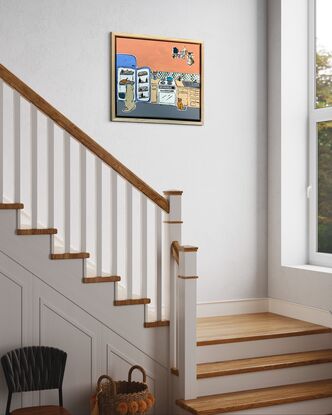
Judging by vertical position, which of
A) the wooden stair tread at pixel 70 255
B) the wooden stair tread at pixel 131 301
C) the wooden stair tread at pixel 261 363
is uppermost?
the wooden stair tread at pixel 70 255

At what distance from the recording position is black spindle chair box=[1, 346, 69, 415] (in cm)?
435

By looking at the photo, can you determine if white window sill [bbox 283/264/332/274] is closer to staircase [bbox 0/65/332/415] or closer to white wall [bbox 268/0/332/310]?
white wall [bbox 268/0/332/310]

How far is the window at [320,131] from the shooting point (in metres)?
6.11

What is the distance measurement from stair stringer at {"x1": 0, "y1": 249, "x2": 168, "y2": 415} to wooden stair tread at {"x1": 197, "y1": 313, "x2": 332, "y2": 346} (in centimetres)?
57

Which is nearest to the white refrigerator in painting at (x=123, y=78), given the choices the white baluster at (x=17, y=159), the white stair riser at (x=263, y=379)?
the white baluster at (x=17, y=159)

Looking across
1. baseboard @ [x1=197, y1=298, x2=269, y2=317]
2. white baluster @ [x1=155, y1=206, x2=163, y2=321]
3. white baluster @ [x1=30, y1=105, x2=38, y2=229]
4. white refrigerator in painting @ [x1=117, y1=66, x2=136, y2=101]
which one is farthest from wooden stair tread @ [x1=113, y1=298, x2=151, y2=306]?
white refrigerator in painting @ [x1=117, y1=66, x2=136, y2=101]

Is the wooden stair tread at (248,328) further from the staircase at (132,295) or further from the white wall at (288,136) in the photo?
the white wall at (288,136)

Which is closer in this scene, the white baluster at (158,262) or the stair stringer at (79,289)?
the stair stringer at (79,289)

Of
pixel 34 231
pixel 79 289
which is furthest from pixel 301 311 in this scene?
pixel 34 231

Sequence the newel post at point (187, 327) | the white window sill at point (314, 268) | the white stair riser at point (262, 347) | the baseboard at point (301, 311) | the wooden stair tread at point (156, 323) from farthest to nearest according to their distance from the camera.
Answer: the white window sill at point (314, 268)
the baseboard at point (301, 311)
the white stair riser at point (262, 347)
the wooden stair tread at point (156, 323)
the newel post at point (187, 327)

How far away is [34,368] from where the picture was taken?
442 cm

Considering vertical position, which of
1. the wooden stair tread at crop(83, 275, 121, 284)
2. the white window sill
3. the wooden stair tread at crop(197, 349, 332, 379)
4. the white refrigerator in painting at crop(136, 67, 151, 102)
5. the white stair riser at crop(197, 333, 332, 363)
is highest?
the white refrigerator in painting at crop(136, 67, 151, 102)

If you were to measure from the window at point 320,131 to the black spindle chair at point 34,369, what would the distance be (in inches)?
106

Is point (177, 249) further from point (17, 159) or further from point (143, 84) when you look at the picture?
point (143, 84)
